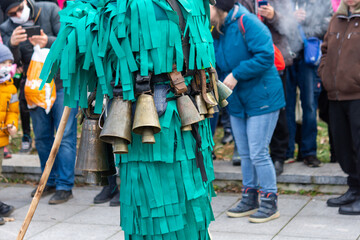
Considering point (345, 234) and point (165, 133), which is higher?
point (165, 133)

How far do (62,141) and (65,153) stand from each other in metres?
0.13

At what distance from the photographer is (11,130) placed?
18.7ft

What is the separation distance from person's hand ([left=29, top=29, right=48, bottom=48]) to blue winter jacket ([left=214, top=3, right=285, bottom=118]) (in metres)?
1.76

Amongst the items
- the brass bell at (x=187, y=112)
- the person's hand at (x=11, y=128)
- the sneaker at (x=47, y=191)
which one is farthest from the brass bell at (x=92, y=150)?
the sneaker at (x=47, y=191)

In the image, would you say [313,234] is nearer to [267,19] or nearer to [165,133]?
[165,133]

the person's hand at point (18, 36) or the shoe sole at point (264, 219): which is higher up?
the person's hand at point (18, 36)

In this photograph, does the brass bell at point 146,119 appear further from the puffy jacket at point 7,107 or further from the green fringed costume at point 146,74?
the puffy jacket at point 7,107

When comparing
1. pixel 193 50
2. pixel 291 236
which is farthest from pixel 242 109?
pixel 193 50

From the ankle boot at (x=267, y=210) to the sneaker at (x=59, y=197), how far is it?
79.3 inches

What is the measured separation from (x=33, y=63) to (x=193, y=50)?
3007 mm

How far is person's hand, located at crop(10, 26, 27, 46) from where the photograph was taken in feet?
19.3

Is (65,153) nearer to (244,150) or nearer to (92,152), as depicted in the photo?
(244,150)

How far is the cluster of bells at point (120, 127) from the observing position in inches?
125

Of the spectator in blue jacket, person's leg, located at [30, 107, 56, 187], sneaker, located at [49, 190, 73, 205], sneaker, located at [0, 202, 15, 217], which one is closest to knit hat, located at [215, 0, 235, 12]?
the spectator in blue jacket
